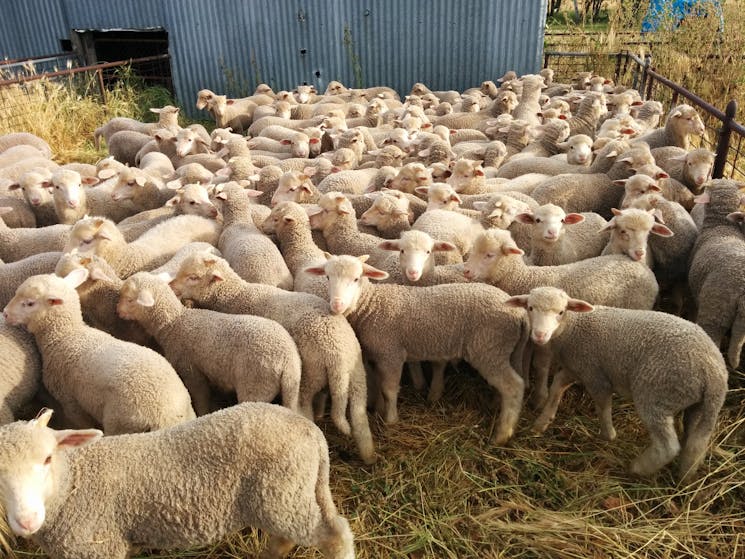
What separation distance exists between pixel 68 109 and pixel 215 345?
28.7 feet

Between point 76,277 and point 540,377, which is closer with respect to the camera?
point 76,277

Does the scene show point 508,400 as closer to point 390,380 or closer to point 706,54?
point 390,380

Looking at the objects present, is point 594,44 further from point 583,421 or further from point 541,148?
point 583,421

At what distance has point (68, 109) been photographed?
33.6 feet

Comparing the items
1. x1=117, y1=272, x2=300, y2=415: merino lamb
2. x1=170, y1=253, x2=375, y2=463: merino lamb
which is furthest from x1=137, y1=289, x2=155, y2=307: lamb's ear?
x1=170, y1=253, x2=375, y2=463: merino lamb

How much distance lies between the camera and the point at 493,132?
8141mm

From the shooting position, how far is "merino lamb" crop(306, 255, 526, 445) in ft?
11.6

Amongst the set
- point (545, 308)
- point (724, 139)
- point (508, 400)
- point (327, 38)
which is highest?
point (327, 38)

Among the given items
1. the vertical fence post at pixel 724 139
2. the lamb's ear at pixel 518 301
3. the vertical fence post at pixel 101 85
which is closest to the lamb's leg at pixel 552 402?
the lamb's ear at pixel 518 301

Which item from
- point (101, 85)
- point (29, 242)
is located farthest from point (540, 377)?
point (101, 85)

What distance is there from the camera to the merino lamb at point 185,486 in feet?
7.70

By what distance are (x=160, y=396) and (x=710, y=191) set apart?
4.13 metres

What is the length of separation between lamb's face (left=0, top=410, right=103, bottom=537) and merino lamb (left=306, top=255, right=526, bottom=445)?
1.64m

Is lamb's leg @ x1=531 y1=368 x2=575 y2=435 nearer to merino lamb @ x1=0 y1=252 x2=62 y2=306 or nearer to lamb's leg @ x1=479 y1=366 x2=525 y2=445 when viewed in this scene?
lamb's leg @ x1=479 y1=366 x2=525 y2=445
